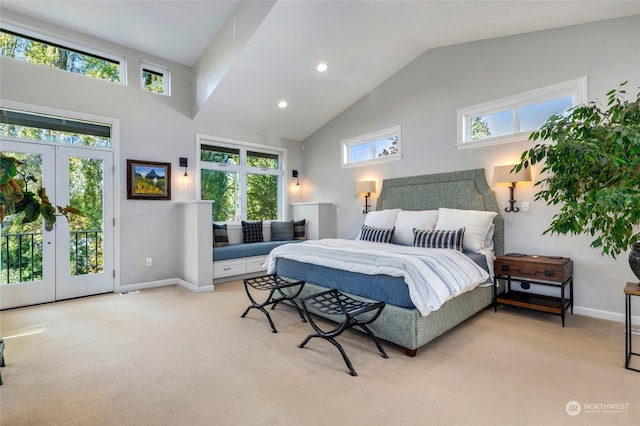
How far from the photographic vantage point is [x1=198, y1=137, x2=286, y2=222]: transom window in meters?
5.56

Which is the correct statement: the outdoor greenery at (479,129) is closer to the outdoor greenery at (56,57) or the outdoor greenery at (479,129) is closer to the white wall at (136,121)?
the white wall at (136,121)

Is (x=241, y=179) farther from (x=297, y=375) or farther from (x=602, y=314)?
(x=602, y=314)

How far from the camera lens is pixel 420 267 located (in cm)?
253

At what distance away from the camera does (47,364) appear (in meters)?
2.35

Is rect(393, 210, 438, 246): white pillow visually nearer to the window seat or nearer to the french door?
the window seat

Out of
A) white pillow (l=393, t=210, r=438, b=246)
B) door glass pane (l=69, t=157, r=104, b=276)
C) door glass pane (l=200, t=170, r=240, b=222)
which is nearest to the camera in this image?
white pillow (l=393, t=210, r=438, b=246)

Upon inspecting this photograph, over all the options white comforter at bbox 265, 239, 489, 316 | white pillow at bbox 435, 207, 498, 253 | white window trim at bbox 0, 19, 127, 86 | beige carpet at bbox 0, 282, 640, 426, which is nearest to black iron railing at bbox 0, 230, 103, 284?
beige carpet at bbox 0, 282, 640, 426

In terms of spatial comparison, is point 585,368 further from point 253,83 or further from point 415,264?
point 253,83

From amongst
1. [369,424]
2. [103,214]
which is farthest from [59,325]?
[369,424]

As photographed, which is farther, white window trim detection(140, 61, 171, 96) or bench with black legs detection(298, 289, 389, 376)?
white window trim detection(140, 61, 171, 96)

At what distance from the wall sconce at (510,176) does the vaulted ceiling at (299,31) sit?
1.64m

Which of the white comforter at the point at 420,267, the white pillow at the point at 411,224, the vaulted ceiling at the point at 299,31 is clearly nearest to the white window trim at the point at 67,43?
the vaulted ceiling at the point at 299,31

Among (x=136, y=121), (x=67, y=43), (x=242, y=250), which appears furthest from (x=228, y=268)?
(x=67, y=43)

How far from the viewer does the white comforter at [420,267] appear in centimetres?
241
